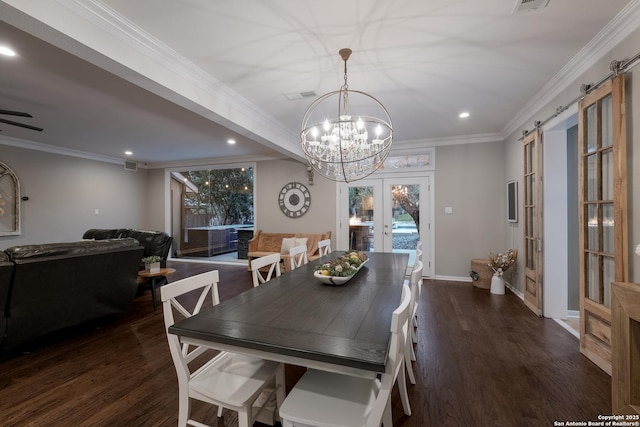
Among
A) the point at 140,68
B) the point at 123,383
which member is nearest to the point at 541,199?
the point at 140,68

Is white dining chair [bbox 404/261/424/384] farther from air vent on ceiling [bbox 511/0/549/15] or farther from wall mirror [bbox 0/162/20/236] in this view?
wall mirror [bbox 0/162/20/236]

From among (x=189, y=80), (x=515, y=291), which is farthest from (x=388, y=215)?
(x=189, y=80)

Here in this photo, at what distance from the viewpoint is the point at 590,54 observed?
2342 millimetres

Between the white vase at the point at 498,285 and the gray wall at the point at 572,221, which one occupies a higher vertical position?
the gray wall at the point at 572,221

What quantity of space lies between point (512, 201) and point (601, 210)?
6.83 feet

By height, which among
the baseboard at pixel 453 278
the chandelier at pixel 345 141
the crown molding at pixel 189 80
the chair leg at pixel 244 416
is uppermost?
the crown molding at pixel 189 80

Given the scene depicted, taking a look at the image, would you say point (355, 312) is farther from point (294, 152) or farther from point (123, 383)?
point (294, 152)

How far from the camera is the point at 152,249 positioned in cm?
455

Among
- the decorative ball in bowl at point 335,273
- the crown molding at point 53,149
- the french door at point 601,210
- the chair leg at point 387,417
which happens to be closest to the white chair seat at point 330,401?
the chair leg at point 387,417

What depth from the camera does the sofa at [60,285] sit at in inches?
89.0

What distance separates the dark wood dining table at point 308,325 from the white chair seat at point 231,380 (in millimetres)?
247

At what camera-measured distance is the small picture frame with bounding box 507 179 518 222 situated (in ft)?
13.4

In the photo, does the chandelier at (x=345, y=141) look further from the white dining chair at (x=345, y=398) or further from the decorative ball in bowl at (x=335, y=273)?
the white dining chair at (x=345, y=398)

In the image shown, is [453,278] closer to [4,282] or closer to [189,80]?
[189,80]
